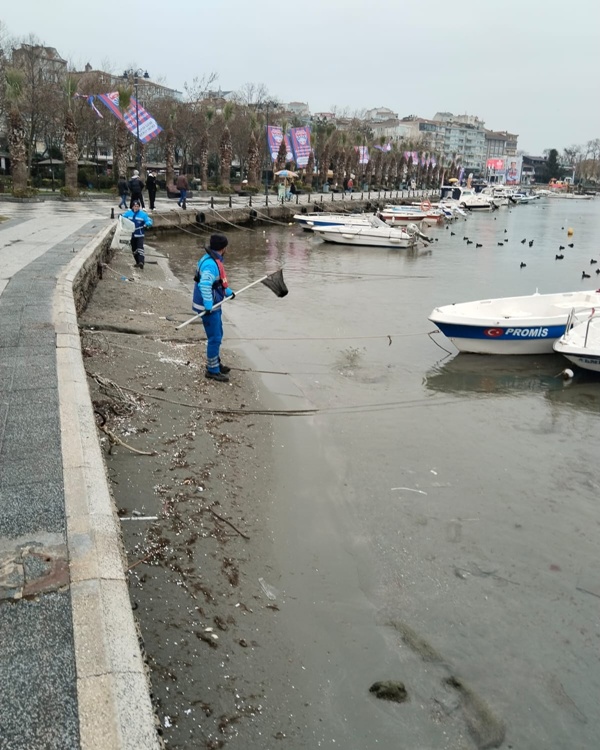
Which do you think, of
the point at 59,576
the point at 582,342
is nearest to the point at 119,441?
Result: the point at 59,576

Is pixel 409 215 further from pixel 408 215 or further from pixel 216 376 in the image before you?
pixel 216 376

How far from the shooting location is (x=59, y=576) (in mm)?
3498

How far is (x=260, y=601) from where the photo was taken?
189 inches

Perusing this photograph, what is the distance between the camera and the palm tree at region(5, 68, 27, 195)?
28734mm

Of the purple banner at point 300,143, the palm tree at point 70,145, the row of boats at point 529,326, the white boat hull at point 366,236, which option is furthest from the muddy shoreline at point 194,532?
the purple banner at point 300,143

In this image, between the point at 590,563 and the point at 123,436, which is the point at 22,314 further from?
the point at 590,563

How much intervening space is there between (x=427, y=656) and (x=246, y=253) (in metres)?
23.9

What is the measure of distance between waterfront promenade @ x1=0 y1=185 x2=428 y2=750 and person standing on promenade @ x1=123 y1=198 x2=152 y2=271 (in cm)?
879

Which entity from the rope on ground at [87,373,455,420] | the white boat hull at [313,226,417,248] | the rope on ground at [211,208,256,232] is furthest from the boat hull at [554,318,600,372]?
the rope on ground at [211,208,256,232]

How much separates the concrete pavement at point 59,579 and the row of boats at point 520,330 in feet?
26.2

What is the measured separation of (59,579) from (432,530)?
3768 mm

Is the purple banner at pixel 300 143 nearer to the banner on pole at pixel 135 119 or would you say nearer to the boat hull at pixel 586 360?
the banner on pole at pixel 135 119

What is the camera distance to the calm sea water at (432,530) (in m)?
4.16

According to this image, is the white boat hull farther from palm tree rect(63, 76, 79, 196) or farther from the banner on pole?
palm tree rect(63, 76, 79, 196)
